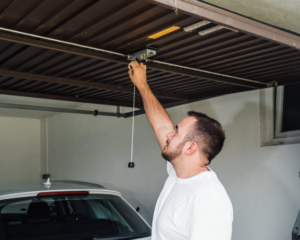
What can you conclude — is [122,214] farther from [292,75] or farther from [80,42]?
[292,75]

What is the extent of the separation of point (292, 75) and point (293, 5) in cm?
159

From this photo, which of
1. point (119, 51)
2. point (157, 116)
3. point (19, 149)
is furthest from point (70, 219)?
point (19, 149)

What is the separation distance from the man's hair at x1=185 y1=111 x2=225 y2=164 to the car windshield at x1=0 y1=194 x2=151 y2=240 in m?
1.42

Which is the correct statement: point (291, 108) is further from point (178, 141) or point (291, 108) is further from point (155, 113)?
point (178, 141)

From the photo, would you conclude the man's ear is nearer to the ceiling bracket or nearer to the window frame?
the window frame

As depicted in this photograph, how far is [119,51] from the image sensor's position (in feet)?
12.3

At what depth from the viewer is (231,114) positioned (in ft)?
17.9

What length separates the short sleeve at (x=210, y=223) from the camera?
1672 millimetres

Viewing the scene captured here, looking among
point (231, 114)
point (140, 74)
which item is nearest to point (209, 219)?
point (140, 74)

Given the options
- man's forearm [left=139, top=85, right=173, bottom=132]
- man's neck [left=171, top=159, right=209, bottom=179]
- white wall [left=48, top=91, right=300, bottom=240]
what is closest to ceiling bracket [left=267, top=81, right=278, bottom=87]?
white wall [left=48, top=91, right=300, bottom=240]

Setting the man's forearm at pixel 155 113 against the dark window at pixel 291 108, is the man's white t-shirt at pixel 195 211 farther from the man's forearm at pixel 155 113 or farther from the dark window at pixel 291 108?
the dark window at pixel 291 108

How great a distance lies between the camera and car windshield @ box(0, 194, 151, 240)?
9.53 ft

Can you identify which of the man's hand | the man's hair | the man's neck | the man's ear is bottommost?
the man's neck

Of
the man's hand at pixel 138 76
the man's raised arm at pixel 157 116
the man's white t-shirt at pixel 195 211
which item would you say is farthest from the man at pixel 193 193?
the man's hand at pixel 138 76
